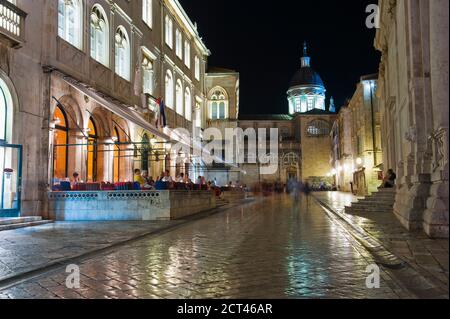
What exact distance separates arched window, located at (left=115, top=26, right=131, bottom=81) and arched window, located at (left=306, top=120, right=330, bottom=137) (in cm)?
5036

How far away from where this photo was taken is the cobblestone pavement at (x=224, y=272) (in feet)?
17.2

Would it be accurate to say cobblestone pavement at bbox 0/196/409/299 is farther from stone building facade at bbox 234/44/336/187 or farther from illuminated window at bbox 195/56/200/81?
stone building facade at bbox 234/44/336/187

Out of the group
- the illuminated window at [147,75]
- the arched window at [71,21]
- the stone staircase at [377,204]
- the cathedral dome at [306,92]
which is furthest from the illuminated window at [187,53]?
the cathedral dome at [306,92]

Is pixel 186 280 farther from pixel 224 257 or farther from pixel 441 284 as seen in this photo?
pixel 441 284

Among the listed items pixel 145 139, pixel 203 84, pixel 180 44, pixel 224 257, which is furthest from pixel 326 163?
pixel 224 257

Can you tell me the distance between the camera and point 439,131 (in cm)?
926

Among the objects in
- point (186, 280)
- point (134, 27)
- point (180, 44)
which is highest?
point (180, 44)

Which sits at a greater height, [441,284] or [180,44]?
[180,44]

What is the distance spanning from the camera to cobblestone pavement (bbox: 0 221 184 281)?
7.31 meters

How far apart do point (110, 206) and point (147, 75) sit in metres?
15.4

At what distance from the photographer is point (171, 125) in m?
33.6

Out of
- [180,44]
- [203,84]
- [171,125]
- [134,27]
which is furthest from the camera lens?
[203,84]

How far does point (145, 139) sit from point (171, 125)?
6.01 metres
